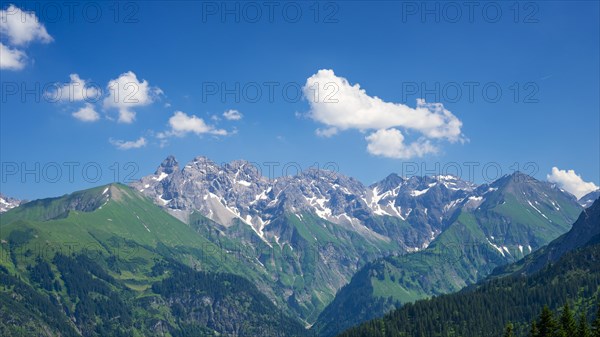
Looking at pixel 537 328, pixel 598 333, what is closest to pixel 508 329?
pixel 537 328

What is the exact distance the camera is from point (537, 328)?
10288 cm

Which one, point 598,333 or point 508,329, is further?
point 508,329

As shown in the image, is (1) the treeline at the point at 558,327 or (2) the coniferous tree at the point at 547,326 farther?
(1) the treeline at the point at 558,327

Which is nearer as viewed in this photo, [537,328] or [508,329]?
[537,328]

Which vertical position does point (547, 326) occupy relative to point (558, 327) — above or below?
above

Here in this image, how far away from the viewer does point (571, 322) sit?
105 metres

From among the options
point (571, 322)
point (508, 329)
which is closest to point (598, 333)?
point (571, 322)

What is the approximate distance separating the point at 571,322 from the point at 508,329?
11331mm

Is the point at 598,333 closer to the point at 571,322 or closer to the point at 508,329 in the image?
the point at 571,322

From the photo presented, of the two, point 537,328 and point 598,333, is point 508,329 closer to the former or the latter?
point 537,328

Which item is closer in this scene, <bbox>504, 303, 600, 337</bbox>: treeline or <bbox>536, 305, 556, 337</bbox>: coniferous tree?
<bbox>536, 305, 556, 337</bbox>: coniferous tree

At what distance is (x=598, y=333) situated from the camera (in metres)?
98.9

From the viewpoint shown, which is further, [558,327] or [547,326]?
[558,327]

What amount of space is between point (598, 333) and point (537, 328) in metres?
9.36
